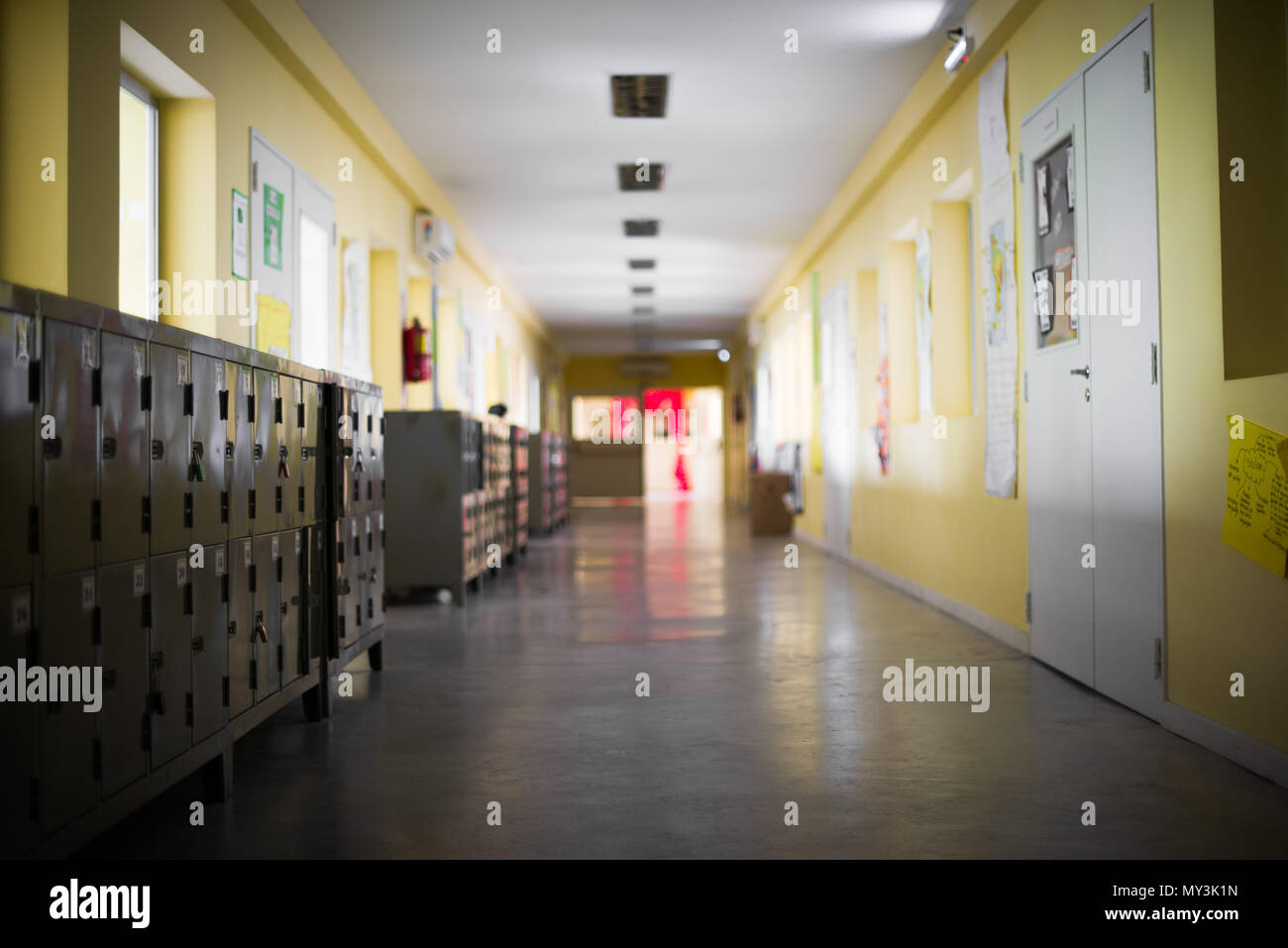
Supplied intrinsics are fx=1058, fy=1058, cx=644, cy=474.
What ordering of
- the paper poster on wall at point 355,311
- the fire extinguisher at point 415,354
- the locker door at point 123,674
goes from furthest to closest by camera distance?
the fire extinguisher at point 415,354, the paper poster on wall at point 355,311, the locker door at point 123,674

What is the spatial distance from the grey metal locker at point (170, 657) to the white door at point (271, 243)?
264 cm

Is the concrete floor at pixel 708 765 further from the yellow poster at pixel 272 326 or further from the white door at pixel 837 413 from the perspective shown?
the white door at pixel 837 413

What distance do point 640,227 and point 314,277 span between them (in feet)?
14.6

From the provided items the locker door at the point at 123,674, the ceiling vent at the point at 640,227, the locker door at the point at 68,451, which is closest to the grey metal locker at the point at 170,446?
the locker door at the point at 123,674

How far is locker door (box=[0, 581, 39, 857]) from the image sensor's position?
6.07 feet

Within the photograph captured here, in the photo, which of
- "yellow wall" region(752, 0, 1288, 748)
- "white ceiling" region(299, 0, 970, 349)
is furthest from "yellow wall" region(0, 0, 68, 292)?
"yellow wall" region(752, 0, 1288, 748)

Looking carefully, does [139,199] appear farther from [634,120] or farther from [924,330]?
[924,330]

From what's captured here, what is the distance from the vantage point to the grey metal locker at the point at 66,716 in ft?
6.46

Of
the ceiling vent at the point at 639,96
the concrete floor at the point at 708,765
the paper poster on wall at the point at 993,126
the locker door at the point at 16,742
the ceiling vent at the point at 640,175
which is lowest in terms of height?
the concrete floor at the point at 708,765

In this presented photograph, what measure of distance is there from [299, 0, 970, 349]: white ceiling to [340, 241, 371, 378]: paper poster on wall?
95 centimetres

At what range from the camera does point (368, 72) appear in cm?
603

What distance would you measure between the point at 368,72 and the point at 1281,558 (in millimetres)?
5238
